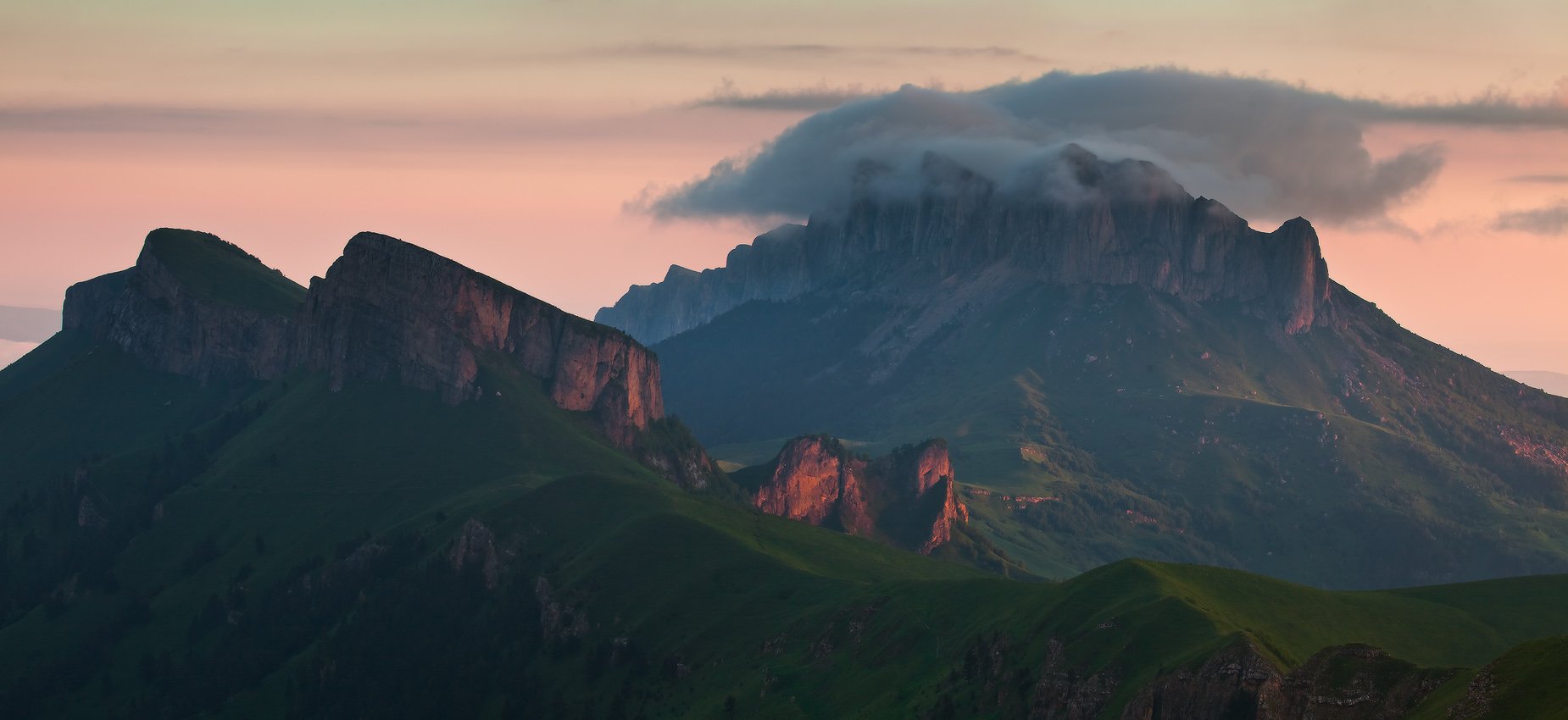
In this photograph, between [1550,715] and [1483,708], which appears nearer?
[1550,715]

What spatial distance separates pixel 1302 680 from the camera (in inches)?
6983

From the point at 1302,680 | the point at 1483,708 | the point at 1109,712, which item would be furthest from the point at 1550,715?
Answer: the point at 1109,712

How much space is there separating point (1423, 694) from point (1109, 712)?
39.1m

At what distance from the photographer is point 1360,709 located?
6747 inches

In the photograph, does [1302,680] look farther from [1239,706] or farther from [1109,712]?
[1109,712]

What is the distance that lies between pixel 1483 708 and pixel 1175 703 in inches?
1591

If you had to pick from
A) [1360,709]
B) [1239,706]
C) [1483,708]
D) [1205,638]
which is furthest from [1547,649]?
[1205,638]

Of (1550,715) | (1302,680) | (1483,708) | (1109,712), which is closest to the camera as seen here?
(1550,715)

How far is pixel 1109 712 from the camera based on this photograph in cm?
19788

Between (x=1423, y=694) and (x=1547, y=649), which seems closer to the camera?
(x=1547, y=649)

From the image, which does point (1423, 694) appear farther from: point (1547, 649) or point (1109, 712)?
point (1109, 712)

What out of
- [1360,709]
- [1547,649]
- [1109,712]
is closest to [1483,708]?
[1547,649]

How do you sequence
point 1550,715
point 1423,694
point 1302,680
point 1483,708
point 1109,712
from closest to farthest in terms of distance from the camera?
point 1550,715, point 1483,708, point 1423,694, point 1302,680, point 1109,712

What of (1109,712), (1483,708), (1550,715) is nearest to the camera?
(1550,715)
